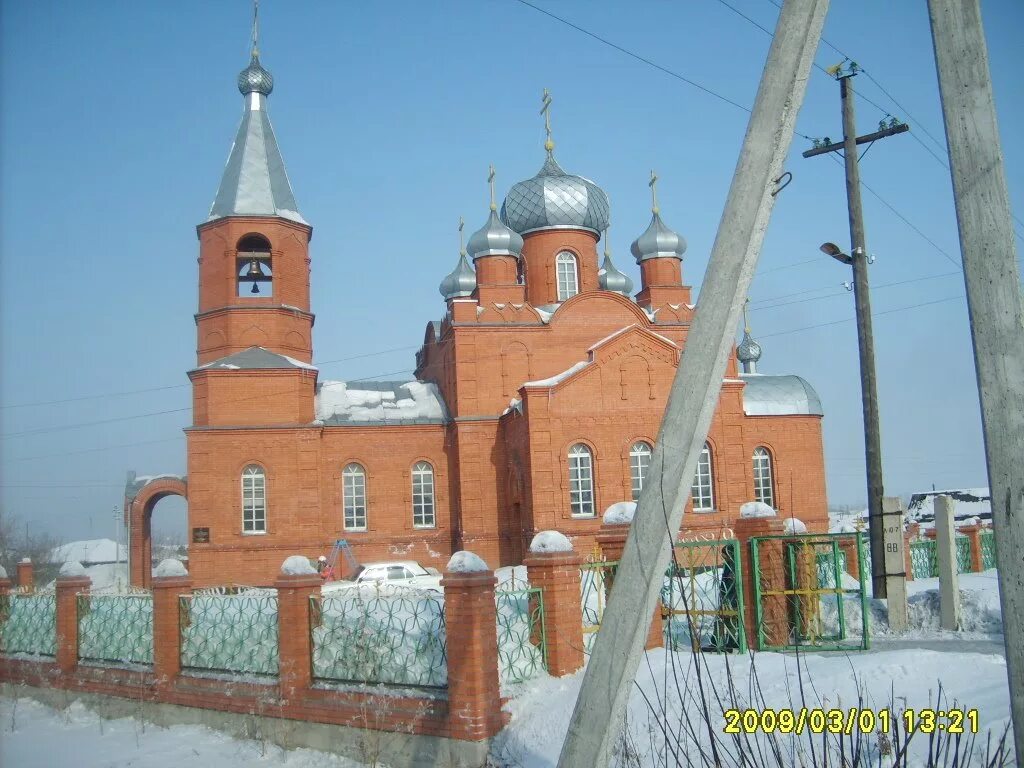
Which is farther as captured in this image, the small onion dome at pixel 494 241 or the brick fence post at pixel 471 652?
the small onion dome at pixel 494 241

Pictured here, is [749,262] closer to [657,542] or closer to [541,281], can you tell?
[657,542]

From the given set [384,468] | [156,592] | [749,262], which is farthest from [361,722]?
[384,468]

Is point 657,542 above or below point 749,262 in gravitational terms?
below

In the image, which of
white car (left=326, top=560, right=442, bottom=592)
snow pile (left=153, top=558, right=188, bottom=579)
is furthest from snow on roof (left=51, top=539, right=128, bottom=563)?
snow pile (left=153, top=558, right=188, bottom=579)

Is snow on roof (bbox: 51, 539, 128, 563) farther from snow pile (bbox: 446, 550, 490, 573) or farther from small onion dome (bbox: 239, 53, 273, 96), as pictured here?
snow pile (bbox: 446, 550, 490, 573)

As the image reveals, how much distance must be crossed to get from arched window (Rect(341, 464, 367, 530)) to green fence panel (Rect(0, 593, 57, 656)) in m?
9.35

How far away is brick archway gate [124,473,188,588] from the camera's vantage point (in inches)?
867

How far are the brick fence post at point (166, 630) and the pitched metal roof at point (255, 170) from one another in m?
13.1

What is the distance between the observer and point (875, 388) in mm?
11406

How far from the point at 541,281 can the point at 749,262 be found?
21.0 meters

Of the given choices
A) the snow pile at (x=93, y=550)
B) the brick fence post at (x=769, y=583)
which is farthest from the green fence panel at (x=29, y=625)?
the snow pile at (x=93, y=550)

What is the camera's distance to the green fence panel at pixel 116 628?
401 inches

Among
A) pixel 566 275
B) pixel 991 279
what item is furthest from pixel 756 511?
pixel 566 275

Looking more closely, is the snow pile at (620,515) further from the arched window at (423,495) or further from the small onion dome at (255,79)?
the small onion dome at (255,79)
